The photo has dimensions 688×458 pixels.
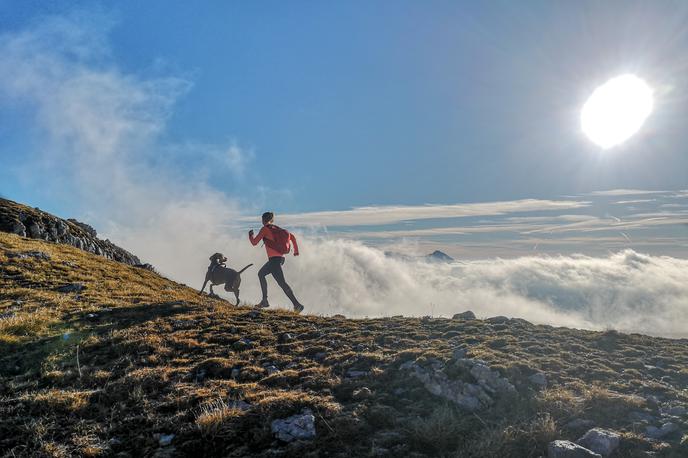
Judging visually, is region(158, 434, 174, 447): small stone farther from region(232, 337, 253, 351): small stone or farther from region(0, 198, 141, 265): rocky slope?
region(0, 198, 141, 265): rocky slope

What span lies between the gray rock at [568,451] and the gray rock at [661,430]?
152 cm

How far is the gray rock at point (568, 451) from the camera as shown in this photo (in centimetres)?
464

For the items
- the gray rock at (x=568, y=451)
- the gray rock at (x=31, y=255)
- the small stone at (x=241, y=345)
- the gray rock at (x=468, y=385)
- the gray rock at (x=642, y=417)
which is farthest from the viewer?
the gray rock at (x=31, y=255)

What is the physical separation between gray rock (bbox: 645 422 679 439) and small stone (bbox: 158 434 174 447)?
707cm

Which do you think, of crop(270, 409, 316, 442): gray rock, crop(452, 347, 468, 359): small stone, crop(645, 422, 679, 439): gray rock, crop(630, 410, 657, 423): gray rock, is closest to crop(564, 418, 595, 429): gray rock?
crop(645, 422, 679, 439): gray rock

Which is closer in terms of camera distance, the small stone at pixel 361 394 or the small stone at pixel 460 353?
the small stone at pixel 361 394

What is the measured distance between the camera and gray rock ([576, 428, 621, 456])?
192 inches

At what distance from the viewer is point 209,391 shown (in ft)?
22.6

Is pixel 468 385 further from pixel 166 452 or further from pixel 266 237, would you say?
pixel 266 237

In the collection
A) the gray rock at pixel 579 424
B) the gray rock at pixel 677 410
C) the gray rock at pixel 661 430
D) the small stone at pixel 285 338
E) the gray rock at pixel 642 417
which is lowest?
the gray rock at pixel 677 410

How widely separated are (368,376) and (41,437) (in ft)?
17.7

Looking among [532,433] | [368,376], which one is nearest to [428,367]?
[368,376]

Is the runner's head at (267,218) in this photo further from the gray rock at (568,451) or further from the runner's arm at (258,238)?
the gray rock at (568,451)

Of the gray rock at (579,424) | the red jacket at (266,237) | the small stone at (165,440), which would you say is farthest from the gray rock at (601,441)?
the red jacket at (266,237)
